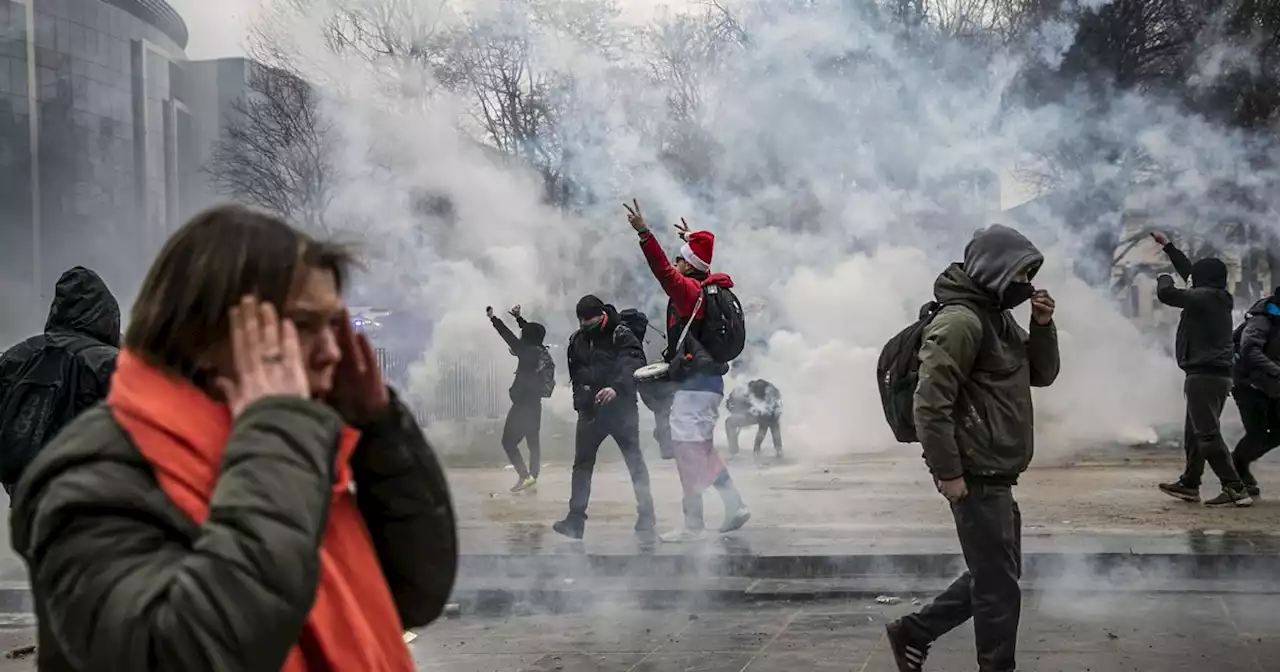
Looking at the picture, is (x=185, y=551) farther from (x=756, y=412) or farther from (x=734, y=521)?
(x=756, y=412)

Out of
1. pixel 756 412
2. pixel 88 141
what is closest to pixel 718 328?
pixel 756 412

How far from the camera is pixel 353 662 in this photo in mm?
1475

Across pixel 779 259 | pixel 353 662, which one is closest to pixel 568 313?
pixel 779 259

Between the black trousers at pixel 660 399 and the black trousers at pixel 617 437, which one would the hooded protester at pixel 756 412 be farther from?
the black trousers at pixel 617 437

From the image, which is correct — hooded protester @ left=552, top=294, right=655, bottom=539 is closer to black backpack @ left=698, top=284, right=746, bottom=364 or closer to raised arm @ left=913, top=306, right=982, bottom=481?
black backpack @ left=698, top=284, right=746, bottom=364

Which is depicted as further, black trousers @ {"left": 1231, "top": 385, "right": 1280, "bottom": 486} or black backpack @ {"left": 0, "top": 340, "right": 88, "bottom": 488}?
black trousers @ {"left": 1231, "top": 385, "right": 1280, "bottom": 486}

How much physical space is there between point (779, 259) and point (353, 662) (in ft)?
45.0

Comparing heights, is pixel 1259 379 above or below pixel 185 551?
below

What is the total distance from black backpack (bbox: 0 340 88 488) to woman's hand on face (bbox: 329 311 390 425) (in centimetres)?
353

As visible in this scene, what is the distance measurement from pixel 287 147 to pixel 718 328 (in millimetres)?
6966

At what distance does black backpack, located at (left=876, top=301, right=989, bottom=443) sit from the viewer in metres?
4.52

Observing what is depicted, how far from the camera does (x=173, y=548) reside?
4.48 ft

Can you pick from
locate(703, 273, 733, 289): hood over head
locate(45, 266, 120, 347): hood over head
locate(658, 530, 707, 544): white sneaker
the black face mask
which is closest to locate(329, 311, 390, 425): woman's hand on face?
the black face mask

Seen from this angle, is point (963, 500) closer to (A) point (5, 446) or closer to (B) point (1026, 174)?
(A) point (5, 446)
